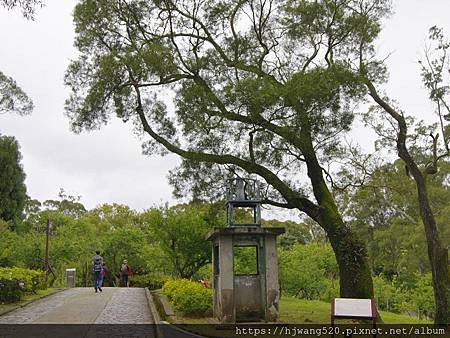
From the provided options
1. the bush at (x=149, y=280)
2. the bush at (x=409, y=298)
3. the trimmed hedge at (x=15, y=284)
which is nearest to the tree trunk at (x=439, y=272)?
the trimmed hedge at (x=15, y=284)

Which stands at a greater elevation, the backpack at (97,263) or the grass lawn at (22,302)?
the backpack at (97,263)

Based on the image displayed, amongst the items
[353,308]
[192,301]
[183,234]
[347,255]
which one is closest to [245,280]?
[192,301]

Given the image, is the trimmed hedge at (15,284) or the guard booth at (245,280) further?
the trimmed hedge at (15,284)

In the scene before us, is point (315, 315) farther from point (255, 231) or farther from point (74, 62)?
point (74, 62)

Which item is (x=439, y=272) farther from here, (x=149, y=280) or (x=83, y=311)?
(x=149, y=280)

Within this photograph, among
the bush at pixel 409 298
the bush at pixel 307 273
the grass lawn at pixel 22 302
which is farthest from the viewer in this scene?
the bush at pixel 409 298

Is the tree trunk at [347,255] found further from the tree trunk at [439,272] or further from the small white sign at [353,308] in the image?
Result: the small white sign at [353,308]

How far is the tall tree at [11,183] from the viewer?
1299 inches

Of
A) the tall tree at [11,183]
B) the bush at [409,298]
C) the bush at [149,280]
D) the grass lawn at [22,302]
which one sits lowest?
the bush at [409,298]

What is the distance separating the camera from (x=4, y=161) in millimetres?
33812

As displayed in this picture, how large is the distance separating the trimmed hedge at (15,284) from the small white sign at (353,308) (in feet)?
31.0

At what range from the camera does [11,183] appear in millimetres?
33406

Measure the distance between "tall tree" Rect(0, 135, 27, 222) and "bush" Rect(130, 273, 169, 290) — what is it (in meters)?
10.8

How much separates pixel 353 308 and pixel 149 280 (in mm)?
21936
